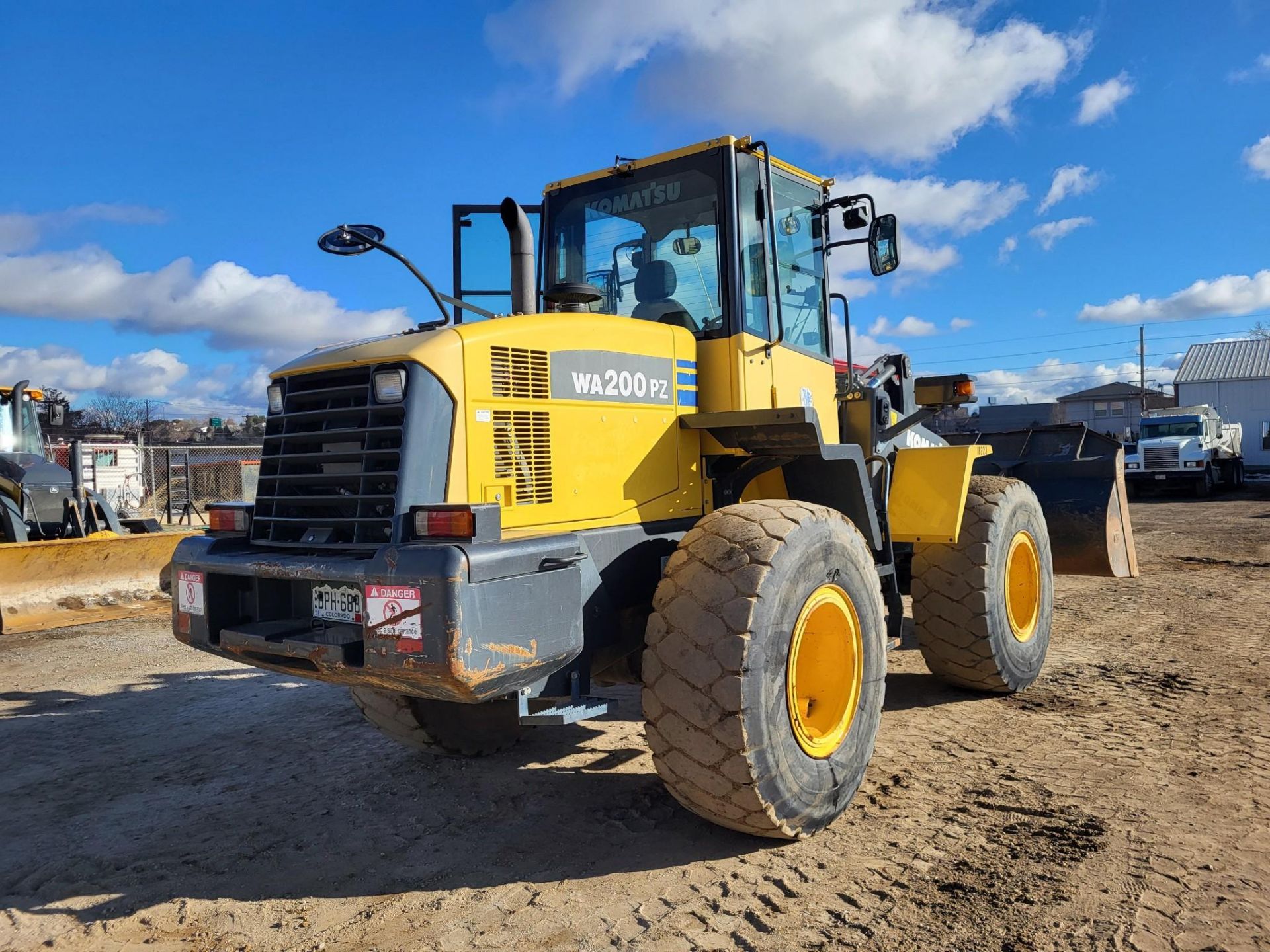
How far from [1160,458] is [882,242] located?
2403 cm

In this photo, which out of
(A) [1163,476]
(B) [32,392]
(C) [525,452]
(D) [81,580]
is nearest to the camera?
(C) [525,452]

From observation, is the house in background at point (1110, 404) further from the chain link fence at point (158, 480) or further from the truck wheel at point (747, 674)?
the truck wheel at point (747, 674)

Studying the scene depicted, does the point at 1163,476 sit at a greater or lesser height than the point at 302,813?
greater

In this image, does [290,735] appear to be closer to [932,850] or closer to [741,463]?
A: [741,463]

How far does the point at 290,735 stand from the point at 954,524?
4.16 meters

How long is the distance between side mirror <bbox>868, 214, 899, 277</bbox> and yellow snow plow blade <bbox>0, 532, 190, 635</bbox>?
783 cm

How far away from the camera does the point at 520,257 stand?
4.07m

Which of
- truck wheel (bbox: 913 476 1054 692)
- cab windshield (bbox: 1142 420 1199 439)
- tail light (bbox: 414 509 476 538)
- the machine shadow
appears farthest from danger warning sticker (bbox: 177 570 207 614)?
cab windshield (bbox: 1142 420 1199 439)

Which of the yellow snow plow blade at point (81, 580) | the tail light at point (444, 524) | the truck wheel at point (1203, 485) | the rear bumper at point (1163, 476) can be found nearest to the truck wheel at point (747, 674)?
the tail light at point (444, 524)

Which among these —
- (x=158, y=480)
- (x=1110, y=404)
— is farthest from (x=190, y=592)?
(x=1110, y=404)

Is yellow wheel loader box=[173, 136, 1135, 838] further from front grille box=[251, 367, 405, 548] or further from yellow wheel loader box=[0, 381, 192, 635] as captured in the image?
yellow wheel loader box=[0, 381, 192, 635]

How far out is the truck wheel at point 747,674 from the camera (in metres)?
3.38

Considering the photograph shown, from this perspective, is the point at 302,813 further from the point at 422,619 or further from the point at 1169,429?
the point at 1169,429

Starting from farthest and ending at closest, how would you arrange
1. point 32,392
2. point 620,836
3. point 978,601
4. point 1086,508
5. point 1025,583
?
point 32,392 < point 1086,508 < point 1025,583 < point 978,601 < point 620,836
